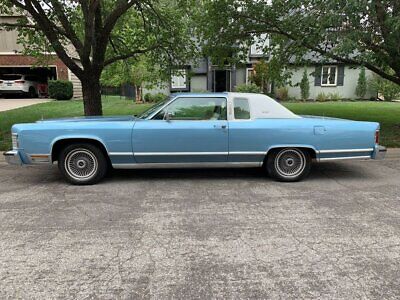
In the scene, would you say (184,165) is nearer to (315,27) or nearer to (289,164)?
(289,164)

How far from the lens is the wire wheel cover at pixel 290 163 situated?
20.0ft

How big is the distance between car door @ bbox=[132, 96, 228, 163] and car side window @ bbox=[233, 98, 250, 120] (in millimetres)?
183

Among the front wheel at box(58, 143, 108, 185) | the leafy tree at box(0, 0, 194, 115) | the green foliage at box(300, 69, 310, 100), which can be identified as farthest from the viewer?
the green foliage at box(300, 69, 310, 100)

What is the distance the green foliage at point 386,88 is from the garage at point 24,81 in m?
21.5

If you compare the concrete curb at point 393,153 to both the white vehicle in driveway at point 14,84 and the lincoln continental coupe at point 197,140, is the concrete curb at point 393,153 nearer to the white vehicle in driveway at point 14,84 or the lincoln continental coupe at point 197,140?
the lincoln continental coupe at point 197,140

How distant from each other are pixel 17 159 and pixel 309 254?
4.58 metres

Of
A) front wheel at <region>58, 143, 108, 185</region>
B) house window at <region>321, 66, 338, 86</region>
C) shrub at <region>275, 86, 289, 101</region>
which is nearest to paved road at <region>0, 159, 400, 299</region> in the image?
front wheel at <region>58, 143, 108, 185</region>

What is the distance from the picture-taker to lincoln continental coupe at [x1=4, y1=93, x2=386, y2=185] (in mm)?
5797

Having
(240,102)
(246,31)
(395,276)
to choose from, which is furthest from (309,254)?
(246,31)

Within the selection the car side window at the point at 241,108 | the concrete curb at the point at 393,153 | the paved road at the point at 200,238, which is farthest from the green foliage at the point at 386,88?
the car side window at the point at 241,108

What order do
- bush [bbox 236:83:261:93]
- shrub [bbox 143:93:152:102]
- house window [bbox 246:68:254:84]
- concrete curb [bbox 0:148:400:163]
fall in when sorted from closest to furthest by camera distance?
concrete curb [bbox 0:148:400:163] < bush [bbox 236:83:261:93] < shrub [bbox 143:93:152:102] < house window [bbox 246:68:254:84]

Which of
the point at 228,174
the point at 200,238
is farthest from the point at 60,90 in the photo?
the point at 200,238

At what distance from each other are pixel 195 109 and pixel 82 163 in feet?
6.63

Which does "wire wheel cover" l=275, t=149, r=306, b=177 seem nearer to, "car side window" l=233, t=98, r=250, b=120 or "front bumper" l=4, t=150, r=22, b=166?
"car side window" l=233, t=98, r=250, b=120
